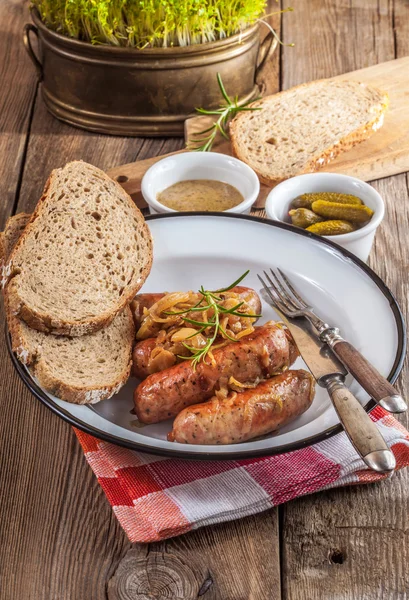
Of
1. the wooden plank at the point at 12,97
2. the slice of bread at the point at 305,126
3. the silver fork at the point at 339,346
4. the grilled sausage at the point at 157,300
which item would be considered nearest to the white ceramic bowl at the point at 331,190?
the slice of bread at the point at 305,126

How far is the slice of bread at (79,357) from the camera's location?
6.41 feet

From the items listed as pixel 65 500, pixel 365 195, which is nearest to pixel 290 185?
pixel 365 195

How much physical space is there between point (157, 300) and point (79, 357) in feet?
1.10

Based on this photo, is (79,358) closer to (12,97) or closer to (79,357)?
(79,357)

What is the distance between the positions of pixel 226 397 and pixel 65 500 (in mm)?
505

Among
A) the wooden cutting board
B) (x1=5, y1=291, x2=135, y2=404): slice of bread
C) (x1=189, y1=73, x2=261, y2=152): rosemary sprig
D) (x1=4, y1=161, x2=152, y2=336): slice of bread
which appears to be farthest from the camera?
(x1=189, y1=73, x2=261, y2=152): rosemary sprig

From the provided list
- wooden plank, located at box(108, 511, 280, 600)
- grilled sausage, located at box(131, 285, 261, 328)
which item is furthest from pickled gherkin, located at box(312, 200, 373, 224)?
wooden plank, located at box(108, 511, 280, 600)

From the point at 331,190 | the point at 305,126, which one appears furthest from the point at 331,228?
the point at 305,126

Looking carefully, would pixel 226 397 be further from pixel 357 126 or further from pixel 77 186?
pixel 357 126

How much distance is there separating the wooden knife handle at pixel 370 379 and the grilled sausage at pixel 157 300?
0.34m

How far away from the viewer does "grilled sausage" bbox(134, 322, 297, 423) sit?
196 cm

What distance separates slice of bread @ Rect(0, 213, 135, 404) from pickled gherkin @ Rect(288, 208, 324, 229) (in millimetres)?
802

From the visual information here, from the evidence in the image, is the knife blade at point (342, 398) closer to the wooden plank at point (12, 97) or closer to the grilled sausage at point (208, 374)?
the grilled sausage at point (208, 374)

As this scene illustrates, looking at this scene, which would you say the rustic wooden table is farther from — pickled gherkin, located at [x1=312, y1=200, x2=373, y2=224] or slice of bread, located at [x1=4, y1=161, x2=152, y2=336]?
pickled gherkin, located at [x1=312, y1=200, x2=373, y2=224]
